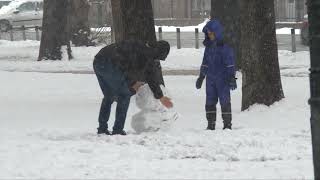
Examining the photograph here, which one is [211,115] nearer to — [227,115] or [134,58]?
[227,115]

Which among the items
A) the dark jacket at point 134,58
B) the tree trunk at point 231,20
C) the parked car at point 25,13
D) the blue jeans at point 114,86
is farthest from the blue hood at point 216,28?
the parked car at point 25,13

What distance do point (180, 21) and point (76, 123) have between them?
3792 centimetres

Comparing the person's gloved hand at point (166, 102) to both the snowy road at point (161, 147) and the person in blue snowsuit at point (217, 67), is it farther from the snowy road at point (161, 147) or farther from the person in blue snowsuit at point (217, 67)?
the person in blue snowsuit at point (217, 67)

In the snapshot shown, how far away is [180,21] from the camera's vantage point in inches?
1874

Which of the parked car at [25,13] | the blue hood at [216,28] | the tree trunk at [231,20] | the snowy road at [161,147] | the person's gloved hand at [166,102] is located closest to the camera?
the snowy road at [161,147]

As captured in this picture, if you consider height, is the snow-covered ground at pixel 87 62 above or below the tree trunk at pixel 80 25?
below

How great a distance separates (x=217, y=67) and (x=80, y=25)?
20.1 metres

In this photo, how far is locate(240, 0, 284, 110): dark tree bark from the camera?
1070 centimetres

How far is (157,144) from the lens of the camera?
729 centimetres

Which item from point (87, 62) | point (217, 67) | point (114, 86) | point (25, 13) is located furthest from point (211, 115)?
point (25, 13)

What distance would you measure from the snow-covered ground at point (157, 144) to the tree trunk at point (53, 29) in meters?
8.37

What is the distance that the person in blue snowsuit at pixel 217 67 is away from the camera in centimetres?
848

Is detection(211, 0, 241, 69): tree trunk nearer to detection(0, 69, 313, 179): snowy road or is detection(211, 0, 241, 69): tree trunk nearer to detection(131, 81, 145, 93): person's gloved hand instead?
detection(0, 69, 313, 179): snowy road

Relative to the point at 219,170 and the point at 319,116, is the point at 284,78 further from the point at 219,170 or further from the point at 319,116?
the point at 319,116
